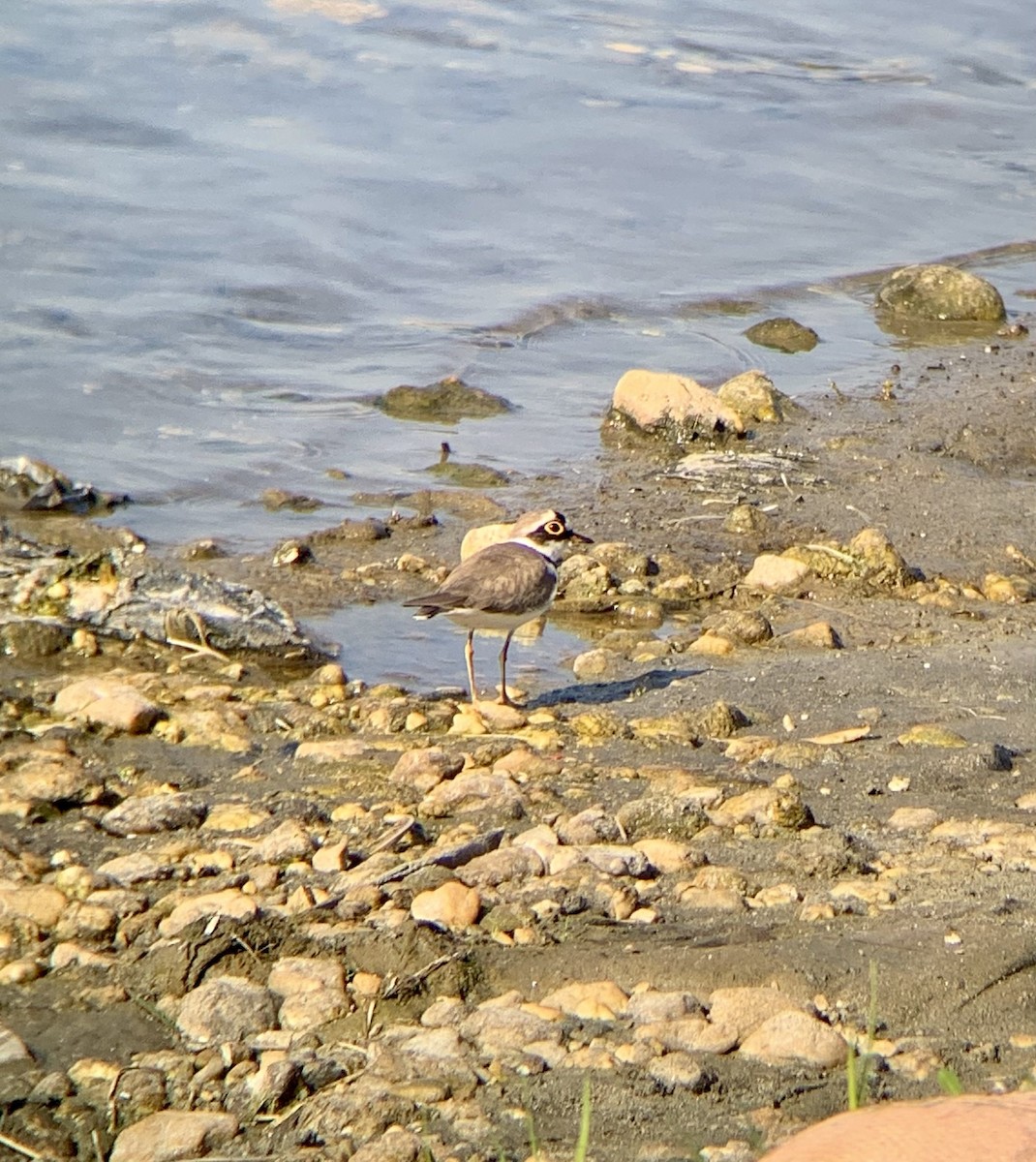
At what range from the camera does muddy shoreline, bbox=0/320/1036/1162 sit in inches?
124

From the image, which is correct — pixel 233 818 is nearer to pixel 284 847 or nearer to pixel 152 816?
pixel 152 816

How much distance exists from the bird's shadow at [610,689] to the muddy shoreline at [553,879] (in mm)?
21

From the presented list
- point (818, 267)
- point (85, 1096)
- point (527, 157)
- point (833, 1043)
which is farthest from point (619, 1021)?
point (527, 157)

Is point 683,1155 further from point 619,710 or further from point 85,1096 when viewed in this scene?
point 619,710

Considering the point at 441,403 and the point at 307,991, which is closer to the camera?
the point at 307,991

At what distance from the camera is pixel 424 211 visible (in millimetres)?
14664

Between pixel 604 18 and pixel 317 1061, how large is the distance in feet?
69.3

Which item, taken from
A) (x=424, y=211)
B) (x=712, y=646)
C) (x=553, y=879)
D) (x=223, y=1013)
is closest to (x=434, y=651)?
(x=712, y=646)

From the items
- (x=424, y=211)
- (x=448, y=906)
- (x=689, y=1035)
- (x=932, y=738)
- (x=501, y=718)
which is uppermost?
(x=689, y=1035)

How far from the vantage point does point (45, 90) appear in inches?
661

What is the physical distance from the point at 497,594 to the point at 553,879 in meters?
2.33

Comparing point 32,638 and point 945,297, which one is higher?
point 32,638

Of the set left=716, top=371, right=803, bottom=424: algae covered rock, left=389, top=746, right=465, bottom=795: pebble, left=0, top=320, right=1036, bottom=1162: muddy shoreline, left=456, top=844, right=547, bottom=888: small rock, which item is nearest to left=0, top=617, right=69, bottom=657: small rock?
left=0, top=320, right=1036, bottom=1162: muddy shoreline

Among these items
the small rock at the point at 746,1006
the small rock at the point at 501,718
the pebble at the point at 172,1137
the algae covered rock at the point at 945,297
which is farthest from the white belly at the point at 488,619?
the algae covered rock at the point at 945,297
